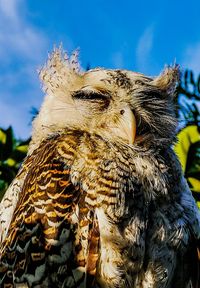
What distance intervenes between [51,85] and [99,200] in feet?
4.89

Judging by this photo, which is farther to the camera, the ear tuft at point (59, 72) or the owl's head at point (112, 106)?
the ear tuft at point (59, 72)

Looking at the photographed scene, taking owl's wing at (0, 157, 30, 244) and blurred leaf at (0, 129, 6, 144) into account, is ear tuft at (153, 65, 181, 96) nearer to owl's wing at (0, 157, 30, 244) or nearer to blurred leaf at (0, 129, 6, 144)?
owl's wing at (0, 157, 30, 244)

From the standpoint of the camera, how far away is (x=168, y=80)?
5008mm

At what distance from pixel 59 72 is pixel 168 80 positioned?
3.05 feet

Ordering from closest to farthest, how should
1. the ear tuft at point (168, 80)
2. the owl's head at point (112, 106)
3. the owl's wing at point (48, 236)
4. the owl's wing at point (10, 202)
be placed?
1. the owl's wing at point (48, 236)
2. the owl's wing at point (10, 202)
3. the owl's head at point (112, 106)
4. the ear tuft at point (168, 80)

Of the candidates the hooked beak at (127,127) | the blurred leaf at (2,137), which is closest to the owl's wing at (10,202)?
the hooked beak at (127,127)

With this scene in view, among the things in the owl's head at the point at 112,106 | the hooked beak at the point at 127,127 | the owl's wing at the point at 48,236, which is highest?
the owl's head at the point at 112,106

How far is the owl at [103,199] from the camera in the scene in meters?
3.81

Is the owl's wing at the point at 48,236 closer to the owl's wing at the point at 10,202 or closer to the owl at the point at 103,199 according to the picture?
the owl at the point at 103,199

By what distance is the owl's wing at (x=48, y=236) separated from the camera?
3.77m

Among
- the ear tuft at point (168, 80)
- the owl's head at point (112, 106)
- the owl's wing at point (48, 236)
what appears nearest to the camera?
the owl's wing at point (48, 236)

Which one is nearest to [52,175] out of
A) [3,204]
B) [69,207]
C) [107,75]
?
[69,207]

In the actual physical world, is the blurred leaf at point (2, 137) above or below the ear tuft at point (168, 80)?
below

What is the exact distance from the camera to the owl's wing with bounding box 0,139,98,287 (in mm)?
3766
